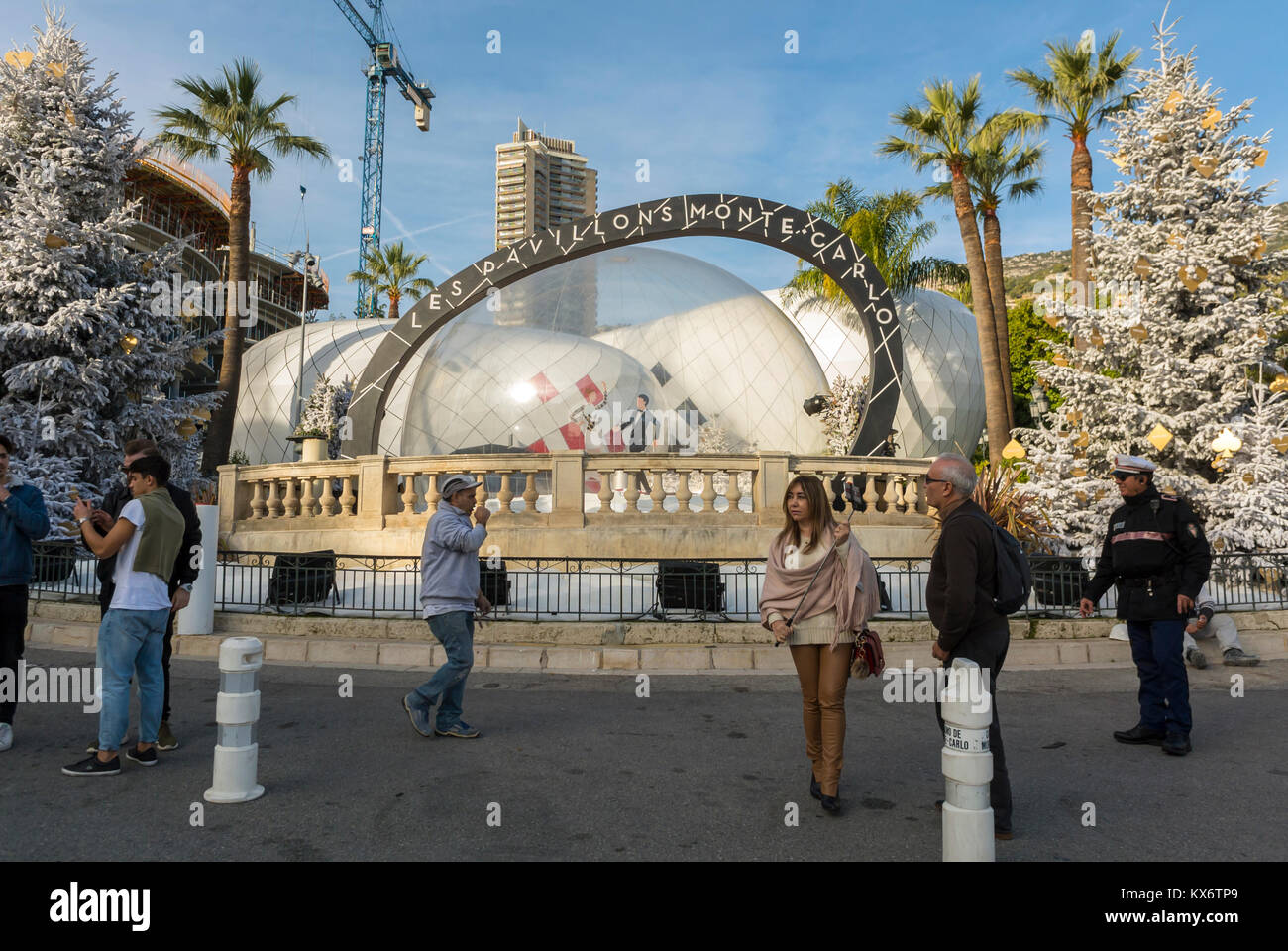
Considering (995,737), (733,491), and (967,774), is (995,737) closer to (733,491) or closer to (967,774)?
(967,774)

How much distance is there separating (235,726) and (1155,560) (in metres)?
5.72

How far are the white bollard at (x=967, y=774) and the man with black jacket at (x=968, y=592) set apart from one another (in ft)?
2.11

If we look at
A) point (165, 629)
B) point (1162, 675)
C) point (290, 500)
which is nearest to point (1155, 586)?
point (1162, 675)

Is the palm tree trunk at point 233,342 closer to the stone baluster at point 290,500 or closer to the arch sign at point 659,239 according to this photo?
the arch sign at point 659,239

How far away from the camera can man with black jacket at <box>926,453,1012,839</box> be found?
3.86 m

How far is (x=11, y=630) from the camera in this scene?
16.9 ft

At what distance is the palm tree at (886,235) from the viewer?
1144 inches

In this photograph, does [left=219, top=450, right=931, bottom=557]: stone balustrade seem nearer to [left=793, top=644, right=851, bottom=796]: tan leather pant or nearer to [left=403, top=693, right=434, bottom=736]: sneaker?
[left=403, top=693, right=434, bottom=736]: sneaker

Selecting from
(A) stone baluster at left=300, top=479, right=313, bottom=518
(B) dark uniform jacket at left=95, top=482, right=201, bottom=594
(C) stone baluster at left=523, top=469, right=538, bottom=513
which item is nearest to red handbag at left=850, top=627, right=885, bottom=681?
(B) dark uniform jacket at left=95, top=482, right=201, bottom=594

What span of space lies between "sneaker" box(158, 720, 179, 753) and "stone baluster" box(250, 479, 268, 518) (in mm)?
11633

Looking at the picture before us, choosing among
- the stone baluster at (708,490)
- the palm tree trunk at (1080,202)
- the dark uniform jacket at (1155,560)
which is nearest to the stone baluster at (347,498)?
the stone baluster at (708,490)

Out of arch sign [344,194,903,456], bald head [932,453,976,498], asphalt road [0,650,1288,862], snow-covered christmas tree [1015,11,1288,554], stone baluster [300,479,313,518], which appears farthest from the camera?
arch sign [344,194,903,456]

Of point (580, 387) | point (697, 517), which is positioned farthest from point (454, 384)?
point (697, 517)
